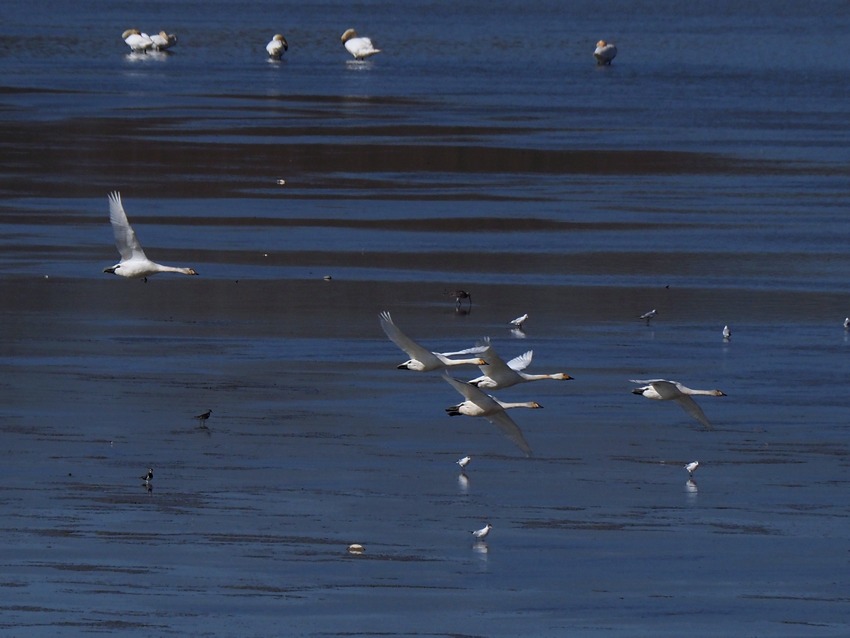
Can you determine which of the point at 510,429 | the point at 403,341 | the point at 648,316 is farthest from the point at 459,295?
the point at 403,341

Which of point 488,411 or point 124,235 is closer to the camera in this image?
point 488,411

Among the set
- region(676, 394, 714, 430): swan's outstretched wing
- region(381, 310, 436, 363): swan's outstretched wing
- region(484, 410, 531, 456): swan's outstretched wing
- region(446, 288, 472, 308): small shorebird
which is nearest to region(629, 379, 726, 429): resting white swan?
region(676, 394, 714, 430): swan's outstretched wing

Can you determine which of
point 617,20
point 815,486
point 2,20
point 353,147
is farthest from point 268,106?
point 617,20

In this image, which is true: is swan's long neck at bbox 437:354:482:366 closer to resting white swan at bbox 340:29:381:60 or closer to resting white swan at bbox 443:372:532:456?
resting white swan at bbox 443:372:532:456

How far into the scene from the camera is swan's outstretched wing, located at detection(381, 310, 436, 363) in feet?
39.2

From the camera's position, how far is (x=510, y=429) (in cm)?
1287

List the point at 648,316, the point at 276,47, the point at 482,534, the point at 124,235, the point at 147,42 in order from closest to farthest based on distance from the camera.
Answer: the point at 482,534 → the point at 124,235 → the point at 648,316 → the point at 276,47 → the point at 147,42

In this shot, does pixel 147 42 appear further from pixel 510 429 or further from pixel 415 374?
pixel 510 429

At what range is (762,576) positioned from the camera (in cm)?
1125

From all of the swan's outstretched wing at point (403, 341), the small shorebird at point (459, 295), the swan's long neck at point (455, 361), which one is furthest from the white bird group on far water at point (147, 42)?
the swan's outstretched wing at point (403, 341)

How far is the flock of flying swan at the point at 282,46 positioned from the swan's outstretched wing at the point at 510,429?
115ft

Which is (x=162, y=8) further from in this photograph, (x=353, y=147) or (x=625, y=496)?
(x=625, y=496)

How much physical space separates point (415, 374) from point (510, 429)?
3257 mm

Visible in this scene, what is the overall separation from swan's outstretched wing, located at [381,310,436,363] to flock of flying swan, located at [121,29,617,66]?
35.7m
